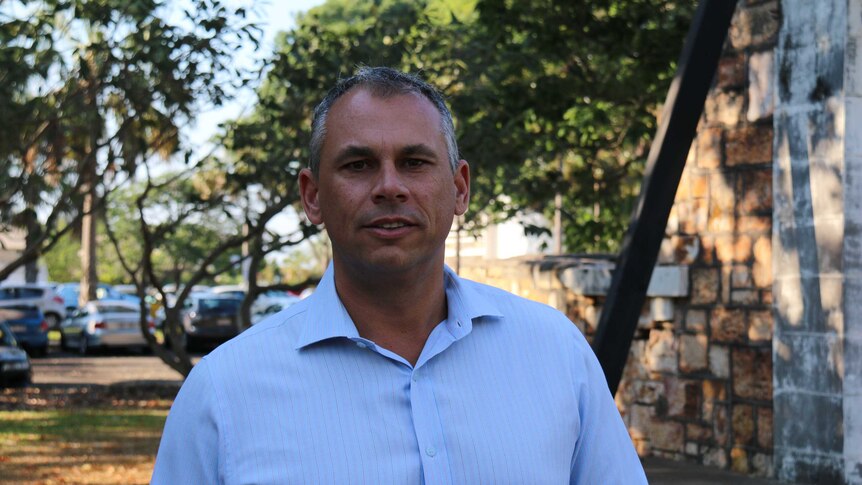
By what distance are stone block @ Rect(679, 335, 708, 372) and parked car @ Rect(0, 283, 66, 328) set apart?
942 inches

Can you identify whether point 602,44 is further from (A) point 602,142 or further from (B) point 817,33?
(B) point 817,33

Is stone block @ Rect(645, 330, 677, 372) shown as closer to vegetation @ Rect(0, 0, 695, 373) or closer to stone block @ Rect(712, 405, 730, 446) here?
stone block @ Rect(712, 405, 730, 446)

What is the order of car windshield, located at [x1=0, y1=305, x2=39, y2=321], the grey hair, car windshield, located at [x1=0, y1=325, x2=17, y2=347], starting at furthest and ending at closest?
car windshield, located at [x1=0, y1=305, x2=39, y2=321] < car windshield, located at [x1=0, y1=325, x2=17, y2=347] < the grey hair

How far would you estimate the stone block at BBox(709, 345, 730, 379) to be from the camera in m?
8.75

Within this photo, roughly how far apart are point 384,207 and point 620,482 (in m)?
0.66

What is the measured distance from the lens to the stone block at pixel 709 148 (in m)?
8.84

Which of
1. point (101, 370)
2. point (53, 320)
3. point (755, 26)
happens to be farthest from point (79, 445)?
point (53, 320)

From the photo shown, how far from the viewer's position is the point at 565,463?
2.23m

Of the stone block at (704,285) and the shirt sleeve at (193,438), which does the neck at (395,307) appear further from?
the stone block at (704,285)

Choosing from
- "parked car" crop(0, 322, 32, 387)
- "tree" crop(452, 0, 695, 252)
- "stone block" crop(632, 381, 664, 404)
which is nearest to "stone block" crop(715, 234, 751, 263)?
"stone block" crop(632, 381, 664, 404)

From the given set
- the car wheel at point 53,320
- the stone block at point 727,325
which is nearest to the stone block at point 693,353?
the stone block at point 727,325

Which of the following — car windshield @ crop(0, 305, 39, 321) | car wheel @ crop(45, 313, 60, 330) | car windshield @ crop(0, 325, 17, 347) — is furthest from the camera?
car wheel @ crop(45, 313, 60, 330)

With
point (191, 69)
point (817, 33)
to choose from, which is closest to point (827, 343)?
point (817, 33)

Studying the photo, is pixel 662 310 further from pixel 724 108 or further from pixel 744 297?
pixel 724 108
